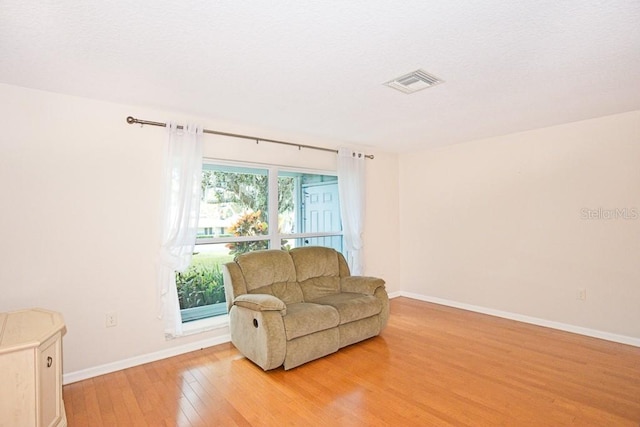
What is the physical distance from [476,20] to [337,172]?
2843 millimetres

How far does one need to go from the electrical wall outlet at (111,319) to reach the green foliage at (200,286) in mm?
598

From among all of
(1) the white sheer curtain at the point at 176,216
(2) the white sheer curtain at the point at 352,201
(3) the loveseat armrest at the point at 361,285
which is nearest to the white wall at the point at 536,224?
(2) the white sheer curtain at the point at 352,201

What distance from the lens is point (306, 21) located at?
5.59 feet

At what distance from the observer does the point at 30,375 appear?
5.52 feet

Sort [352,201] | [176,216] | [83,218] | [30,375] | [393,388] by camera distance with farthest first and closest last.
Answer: [352,201] < [176,216] < [83,218] < [393,388] < [30,375]

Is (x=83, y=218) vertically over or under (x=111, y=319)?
over

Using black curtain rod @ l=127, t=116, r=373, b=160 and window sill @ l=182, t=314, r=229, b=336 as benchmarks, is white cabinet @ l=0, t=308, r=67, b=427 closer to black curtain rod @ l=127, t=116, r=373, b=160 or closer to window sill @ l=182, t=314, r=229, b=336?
window sill @ l=182, t=314, r=229, b=336

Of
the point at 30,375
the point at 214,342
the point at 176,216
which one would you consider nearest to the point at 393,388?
the point at 214,342

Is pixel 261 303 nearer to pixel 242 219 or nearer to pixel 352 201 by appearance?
pixel 242 219

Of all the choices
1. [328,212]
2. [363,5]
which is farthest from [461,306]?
[363,5]

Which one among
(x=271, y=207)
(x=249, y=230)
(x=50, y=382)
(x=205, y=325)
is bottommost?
(x=205, y=325)

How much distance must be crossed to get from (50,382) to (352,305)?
7.47 feet

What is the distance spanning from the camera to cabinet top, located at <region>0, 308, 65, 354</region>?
169cm

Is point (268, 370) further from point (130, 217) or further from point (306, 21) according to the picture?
point (306, 21)
